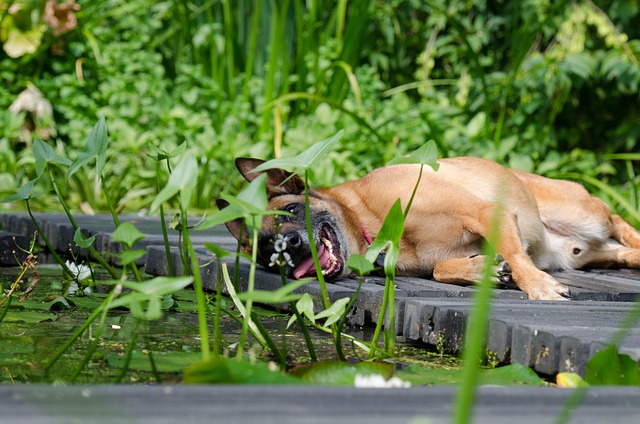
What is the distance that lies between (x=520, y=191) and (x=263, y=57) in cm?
459

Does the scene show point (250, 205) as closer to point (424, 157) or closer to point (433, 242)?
point (424, 157)

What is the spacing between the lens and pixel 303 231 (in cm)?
350

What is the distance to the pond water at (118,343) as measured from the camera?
1.79m

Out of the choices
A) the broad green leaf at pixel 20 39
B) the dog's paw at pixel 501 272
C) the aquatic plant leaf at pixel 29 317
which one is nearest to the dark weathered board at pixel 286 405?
the aquatic plant leaf at pixel 29 317

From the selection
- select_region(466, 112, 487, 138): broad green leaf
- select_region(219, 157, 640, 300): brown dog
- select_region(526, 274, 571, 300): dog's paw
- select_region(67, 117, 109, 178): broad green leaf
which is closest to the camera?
select_region(67, 117, 109, 178): broad green leaf

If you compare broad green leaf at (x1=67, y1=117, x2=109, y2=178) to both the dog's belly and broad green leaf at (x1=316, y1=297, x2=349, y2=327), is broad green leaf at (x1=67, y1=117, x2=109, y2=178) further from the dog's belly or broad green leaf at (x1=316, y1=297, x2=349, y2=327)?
the dog's belly

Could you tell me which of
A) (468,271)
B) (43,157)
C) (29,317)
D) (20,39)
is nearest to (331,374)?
(43,157)

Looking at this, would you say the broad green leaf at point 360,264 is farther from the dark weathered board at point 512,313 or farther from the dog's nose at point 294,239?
the dog's nose at point 294,239

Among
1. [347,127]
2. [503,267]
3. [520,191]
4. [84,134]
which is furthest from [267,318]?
[84,134]

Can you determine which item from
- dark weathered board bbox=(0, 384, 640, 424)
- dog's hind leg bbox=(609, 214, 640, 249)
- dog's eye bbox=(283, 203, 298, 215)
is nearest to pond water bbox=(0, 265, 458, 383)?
dark weathered board bbox=(0, 384, 640, 424)

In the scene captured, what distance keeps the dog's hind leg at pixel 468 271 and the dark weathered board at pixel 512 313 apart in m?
0.06

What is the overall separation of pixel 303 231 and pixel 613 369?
199 centimetres

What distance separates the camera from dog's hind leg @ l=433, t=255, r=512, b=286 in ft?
10.6

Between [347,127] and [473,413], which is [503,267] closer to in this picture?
[473,413]
